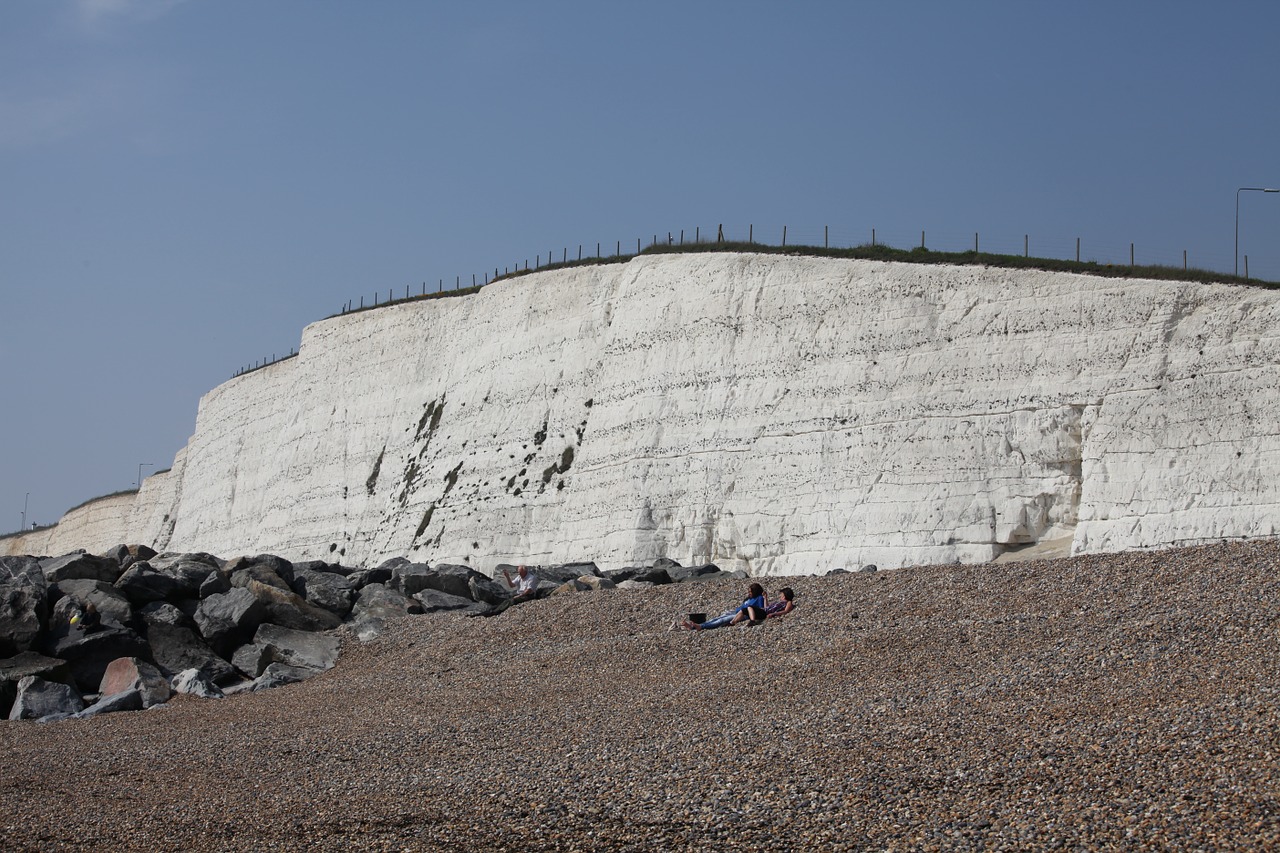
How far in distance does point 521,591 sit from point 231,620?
473 cm

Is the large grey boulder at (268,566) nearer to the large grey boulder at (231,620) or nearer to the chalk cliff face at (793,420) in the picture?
the large grey boulder at (231,620)

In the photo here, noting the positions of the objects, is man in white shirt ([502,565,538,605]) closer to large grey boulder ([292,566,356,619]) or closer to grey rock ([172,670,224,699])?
large grey boulder ([292,566,356,619])

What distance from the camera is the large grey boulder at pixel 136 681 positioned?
56.6 feet

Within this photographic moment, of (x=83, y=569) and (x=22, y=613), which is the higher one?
(x=22, y=613)

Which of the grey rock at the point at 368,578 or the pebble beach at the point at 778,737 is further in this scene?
the grey rock at the point at 368,578

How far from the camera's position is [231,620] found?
19844mm

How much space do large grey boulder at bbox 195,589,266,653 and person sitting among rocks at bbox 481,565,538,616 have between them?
3.65 metres

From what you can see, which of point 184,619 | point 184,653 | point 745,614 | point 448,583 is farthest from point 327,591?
point 745,614

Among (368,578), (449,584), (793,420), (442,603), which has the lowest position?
(368,578)

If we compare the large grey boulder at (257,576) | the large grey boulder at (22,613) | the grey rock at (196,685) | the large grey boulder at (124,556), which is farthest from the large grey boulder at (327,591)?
the large grey boulder at (22,613)

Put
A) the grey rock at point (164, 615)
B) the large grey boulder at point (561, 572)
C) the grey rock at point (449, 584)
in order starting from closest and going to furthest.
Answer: the grey rock at point (164, 615) < the grey rock at point (449, 584) < the large grey boulder at point (561, 572)

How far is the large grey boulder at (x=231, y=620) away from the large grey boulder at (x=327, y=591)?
1.75 meters

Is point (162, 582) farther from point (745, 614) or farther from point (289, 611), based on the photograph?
point (745, 614)

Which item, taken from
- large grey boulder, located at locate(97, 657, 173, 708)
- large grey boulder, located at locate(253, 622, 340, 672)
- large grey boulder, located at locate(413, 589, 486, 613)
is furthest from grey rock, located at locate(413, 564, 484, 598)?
large grey boulder, located at locate(97, 657, 173, 708)
